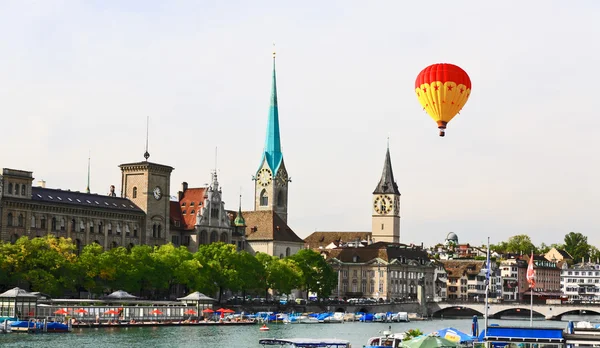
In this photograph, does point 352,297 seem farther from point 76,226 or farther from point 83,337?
point 83,337

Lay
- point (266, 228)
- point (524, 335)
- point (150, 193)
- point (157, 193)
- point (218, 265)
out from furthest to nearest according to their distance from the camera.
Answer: point (266, 228), point (157, 193), point (150, 193), point (218, 265), point (524, 335)

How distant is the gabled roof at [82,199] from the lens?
134 metres

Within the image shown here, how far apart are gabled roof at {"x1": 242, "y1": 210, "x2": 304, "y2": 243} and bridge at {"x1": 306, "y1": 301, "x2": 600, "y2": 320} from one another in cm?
1838

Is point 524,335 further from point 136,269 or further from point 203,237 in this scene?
point 203,237

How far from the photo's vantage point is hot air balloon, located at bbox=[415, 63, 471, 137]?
2906 inches

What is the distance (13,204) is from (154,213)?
24.6m

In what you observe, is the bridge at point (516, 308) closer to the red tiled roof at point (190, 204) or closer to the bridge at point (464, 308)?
the bridge at point (464, 308)

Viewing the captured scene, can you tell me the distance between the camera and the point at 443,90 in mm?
73938

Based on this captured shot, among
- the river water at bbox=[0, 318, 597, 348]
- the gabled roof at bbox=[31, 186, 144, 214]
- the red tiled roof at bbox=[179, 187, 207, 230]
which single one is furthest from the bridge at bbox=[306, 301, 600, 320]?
the river water at bbox=[0, 318, 597, 348]

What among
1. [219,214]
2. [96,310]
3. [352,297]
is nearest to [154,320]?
[96,310]

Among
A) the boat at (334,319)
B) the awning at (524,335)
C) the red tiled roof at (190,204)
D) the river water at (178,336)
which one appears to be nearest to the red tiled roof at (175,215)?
the red tiled roof at (190,204)

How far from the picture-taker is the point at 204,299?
126 metres

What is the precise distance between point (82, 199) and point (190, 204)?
70.2 feet

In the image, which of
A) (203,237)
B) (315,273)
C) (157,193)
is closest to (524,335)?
(157,193)
